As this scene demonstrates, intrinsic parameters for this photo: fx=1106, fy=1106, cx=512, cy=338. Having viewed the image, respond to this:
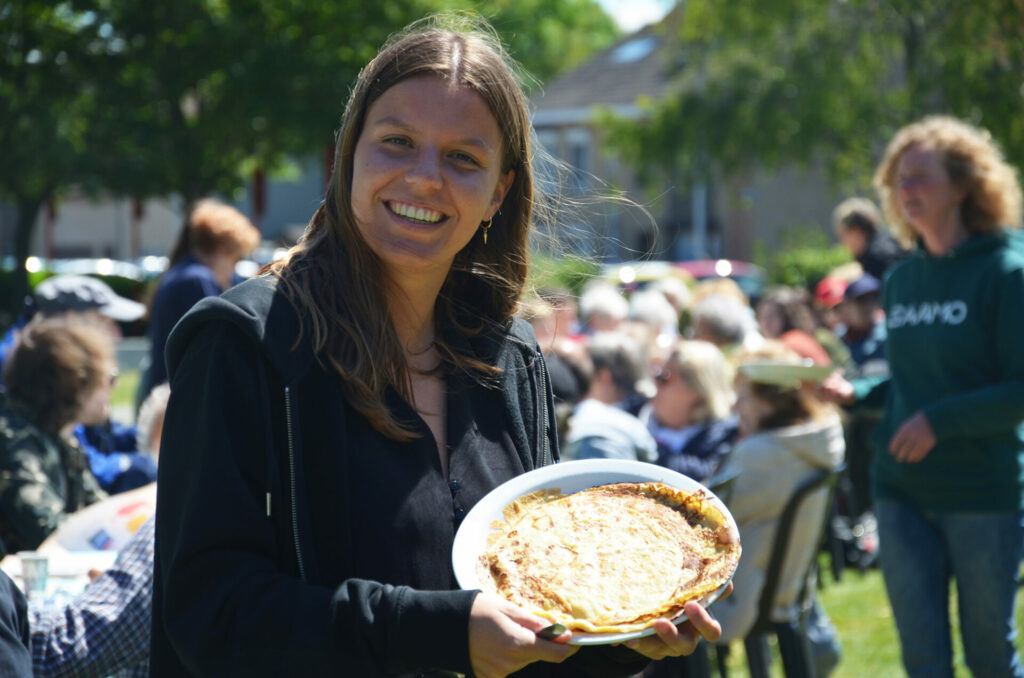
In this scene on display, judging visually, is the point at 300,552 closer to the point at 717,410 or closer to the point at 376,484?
the point at 376,484

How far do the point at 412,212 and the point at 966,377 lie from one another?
2699 mm

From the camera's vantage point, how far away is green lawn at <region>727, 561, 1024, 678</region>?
5332 mm

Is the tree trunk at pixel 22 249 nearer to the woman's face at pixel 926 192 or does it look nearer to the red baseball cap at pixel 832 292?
the red baseball cap at pixel 832 292

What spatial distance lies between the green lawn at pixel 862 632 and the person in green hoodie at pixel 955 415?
951mm

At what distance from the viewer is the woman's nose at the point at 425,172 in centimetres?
190

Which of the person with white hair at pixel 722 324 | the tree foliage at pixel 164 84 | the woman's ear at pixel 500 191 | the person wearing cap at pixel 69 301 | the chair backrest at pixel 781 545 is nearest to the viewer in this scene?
the woman's ear at pixel 500 191

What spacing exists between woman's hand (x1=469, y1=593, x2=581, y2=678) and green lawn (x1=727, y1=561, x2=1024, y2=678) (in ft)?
11.9

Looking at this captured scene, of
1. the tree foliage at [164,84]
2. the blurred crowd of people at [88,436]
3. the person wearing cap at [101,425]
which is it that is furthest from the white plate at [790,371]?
the tree foliage at [164,84]

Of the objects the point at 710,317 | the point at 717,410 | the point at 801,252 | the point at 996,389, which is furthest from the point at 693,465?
the point at 801,252

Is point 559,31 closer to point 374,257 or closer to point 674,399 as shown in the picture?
point 674,399

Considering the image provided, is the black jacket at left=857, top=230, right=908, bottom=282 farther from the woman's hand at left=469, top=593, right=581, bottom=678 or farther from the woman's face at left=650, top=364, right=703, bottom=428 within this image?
the woman's hand at left=469, top=593, right=581, bottom=678

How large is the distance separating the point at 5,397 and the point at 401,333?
2.81 m

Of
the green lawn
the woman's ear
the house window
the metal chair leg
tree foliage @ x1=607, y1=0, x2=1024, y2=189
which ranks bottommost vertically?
the green lawn

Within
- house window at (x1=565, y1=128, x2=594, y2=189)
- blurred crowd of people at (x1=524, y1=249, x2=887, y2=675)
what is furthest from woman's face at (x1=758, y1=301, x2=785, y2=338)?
house window at (x1=565, y1=128, x2=594, y2=189)
